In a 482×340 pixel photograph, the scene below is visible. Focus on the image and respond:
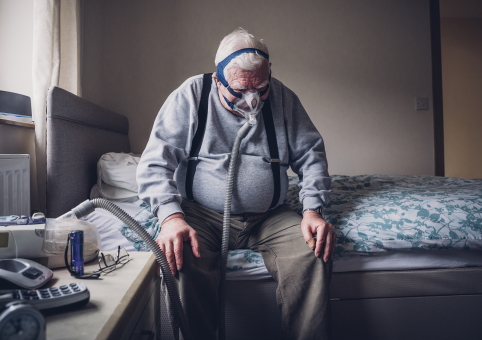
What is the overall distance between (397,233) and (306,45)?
2.12 meters

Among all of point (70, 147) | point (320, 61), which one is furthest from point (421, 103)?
point (70, 147)

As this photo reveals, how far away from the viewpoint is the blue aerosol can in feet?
2.07

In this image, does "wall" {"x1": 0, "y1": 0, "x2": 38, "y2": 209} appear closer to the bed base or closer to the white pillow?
the white pillow

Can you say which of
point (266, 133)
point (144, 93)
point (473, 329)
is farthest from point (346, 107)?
point (473, 329)

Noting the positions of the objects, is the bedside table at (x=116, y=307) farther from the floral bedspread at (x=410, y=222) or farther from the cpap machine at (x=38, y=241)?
the floral bedspread at (x=410, y=222)

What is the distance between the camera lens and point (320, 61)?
9.20 ft

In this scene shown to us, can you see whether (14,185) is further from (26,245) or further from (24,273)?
(24,273)

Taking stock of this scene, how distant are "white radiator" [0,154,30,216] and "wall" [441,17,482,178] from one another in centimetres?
532

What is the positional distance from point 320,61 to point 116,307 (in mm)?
2710

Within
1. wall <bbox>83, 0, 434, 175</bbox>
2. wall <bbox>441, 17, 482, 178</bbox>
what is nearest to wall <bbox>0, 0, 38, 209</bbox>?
wall <bbox>83, 0, 434, 175</bbox>

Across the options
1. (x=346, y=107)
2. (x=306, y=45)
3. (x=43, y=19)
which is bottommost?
(x=346, y=107)

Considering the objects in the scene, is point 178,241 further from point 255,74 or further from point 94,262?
point 255,74

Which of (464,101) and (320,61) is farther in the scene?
(464,101)

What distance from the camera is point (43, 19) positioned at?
159 centimetres
